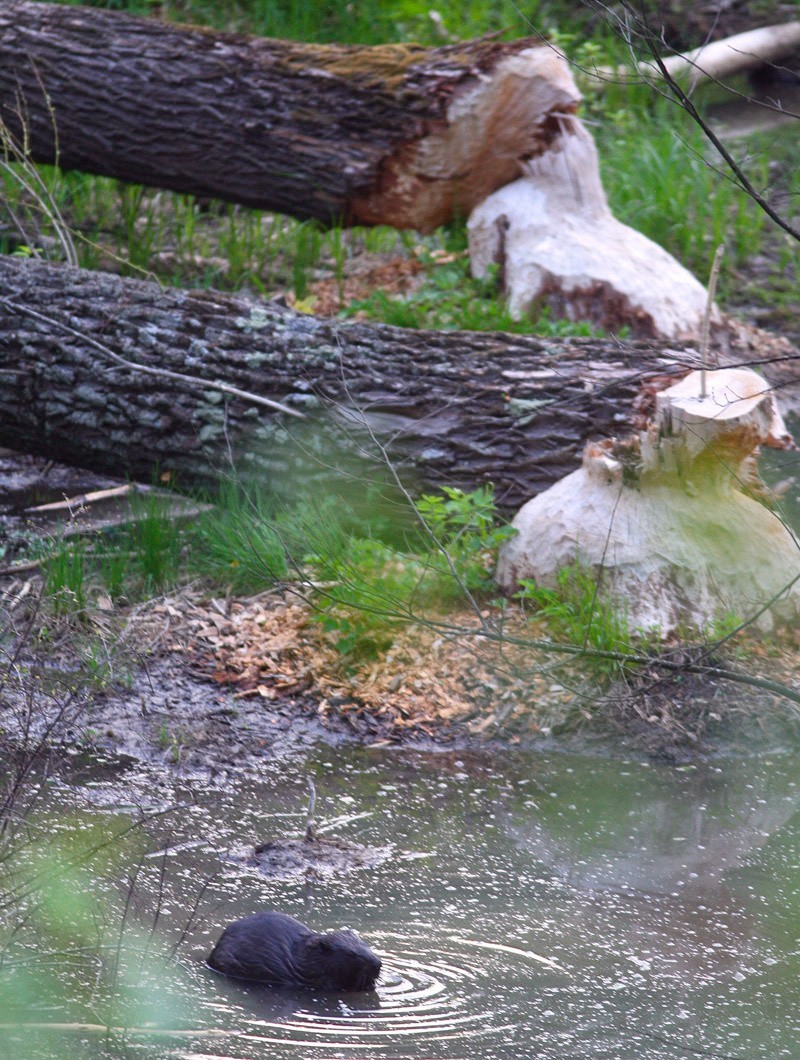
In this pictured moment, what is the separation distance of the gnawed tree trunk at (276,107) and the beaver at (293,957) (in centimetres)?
505

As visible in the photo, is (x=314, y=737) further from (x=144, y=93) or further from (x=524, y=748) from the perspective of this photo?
(x=144, y=93)

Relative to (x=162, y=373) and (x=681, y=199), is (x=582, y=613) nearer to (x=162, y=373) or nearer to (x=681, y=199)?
(x=162, y=373)

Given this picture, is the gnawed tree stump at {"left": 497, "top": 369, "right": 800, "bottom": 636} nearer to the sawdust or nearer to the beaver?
the sawdust

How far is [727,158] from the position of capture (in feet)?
8.27

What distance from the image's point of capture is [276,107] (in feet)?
22.9

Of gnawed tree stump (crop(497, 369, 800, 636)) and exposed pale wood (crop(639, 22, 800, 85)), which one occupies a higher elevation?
exposed pale wood (crop(639, 22, 800, 85))

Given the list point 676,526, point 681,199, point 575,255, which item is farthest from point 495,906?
point 681,199

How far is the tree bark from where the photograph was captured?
4.90 m

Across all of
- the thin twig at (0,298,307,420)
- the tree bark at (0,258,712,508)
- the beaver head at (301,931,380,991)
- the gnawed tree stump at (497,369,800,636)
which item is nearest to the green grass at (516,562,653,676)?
the gnawed tree stump at (497,369,800,636)

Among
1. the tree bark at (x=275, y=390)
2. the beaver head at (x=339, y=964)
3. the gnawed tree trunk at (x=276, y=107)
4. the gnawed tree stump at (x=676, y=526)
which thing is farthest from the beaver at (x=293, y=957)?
the gnawed tree trunk at (x=276, y=107)

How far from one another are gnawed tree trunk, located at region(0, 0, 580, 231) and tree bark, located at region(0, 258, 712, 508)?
191cm

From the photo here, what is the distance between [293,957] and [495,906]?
0.62 meters

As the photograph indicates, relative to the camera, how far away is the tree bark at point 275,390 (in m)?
4.90

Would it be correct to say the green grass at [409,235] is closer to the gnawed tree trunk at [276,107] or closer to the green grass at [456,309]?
the green grass at [456,309]
